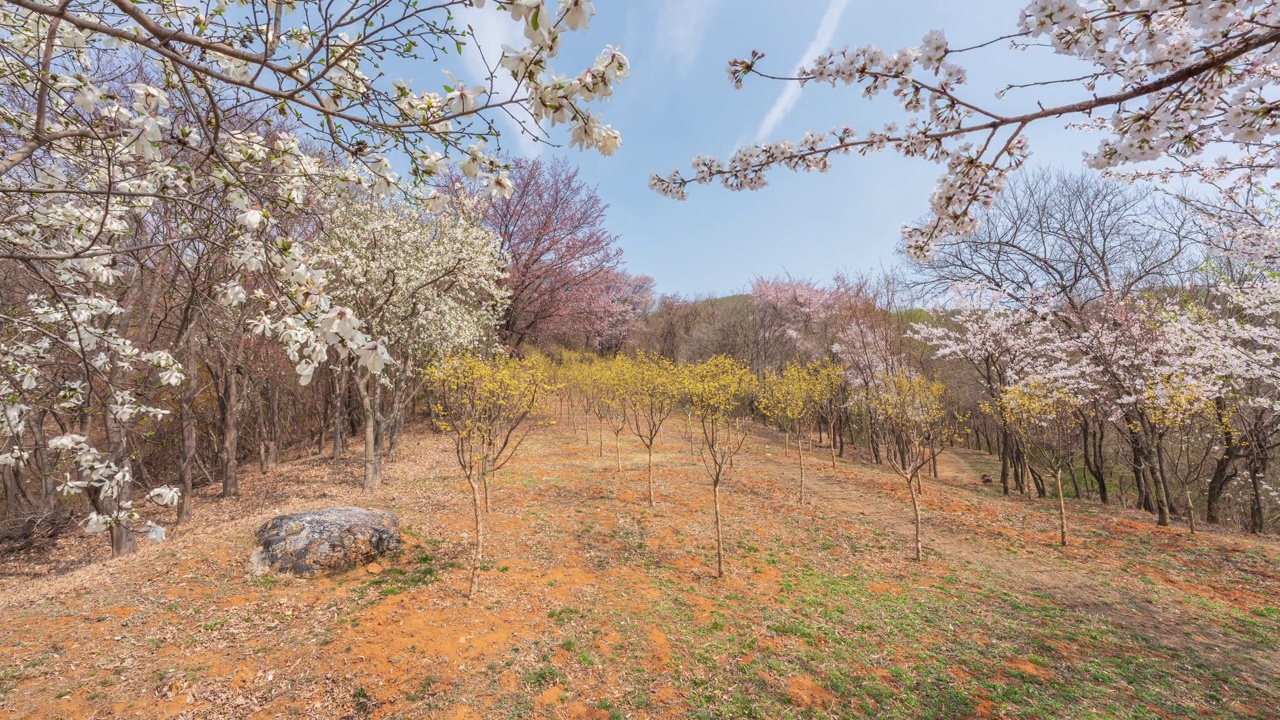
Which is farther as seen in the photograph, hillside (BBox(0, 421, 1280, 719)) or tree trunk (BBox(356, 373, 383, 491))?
tree trunk (BBox(356, 373, 383, 491))

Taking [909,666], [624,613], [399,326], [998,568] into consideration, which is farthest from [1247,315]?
[399,326]

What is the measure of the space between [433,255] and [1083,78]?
13.0 meters

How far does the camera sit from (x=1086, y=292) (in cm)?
1417

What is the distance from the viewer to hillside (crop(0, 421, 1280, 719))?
Answer: 484cm

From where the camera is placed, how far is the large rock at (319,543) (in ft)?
23.4

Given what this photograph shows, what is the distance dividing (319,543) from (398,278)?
22.6 ft

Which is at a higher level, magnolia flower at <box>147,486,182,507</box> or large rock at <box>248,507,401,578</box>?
magnolia flower at <box>147,486,182,507</box>

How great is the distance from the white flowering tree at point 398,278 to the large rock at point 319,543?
357cm

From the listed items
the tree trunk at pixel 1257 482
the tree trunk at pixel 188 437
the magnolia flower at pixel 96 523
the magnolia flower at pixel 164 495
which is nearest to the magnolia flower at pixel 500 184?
the magnolia flower at pixel 96 523

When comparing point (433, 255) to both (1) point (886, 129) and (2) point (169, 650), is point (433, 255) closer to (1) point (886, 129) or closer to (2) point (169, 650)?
(2) point (169, 650)

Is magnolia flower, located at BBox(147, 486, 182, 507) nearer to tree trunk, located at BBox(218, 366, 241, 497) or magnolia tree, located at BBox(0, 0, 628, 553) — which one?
magnolia tree, located at BBox(0, 0, 628, 553)

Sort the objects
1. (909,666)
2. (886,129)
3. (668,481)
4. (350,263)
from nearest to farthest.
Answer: (886,129), (909,666), (350,263), (668,481)

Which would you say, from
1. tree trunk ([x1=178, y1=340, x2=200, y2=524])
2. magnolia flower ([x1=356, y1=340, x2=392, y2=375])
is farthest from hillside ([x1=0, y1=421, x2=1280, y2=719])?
magnolia flower ([x1=356, y1=340, x2=392, y2=375])

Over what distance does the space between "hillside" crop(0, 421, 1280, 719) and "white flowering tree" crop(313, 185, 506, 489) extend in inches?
129
